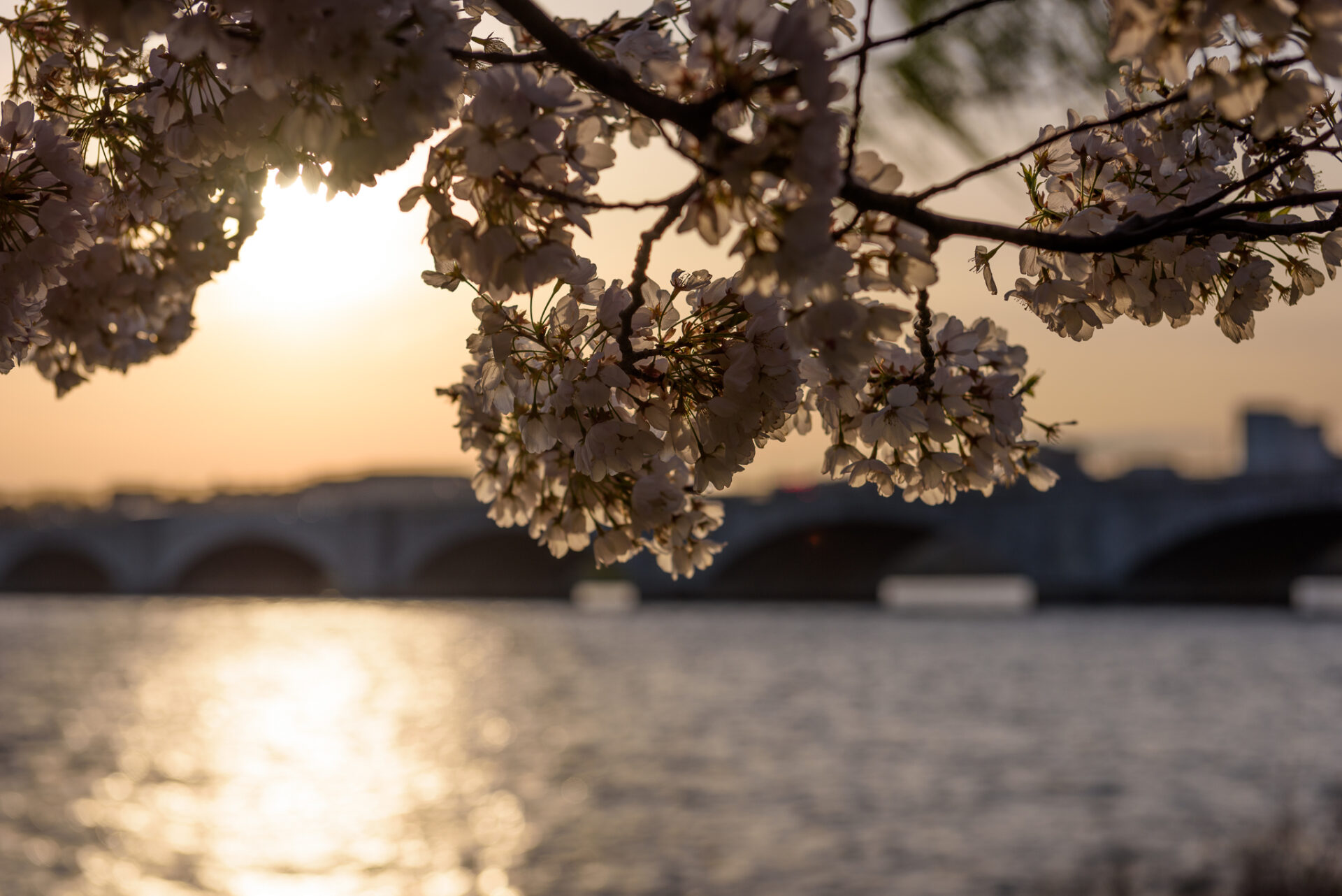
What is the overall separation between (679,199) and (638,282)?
0.33 m

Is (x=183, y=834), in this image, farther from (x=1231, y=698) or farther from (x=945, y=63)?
(x=1231, y=698)

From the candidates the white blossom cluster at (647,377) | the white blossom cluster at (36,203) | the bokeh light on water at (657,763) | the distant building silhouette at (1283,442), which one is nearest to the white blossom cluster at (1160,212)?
the white blossom cluster at (647,377)

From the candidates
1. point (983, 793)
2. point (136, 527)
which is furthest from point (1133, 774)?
point (136, 527)

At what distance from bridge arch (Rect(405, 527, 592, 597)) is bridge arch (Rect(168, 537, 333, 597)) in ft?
21.1

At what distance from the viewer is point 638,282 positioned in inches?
86.8

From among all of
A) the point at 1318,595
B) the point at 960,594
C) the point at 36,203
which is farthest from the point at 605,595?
the point at 36,203

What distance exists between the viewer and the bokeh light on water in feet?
42.7

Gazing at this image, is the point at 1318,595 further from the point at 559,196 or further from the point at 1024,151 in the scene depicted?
the point at 559,196

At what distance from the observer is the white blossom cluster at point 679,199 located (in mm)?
1696

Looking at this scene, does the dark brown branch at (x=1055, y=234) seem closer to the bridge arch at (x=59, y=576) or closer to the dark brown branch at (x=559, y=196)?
the dark brown branch at (x=559, y=196)

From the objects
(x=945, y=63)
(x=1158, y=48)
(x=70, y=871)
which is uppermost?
(x=945, y=63)

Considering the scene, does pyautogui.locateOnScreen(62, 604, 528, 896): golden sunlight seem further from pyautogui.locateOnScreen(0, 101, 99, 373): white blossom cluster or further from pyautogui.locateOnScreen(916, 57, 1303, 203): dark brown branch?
pyautogui.locateOnScreen(916, 57, 1303, 203): dark brown branch

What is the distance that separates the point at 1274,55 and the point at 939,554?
86.0 m

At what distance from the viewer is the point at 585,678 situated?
94.1 ft
